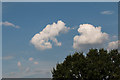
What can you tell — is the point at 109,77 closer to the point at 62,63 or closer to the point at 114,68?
the point at 114,68

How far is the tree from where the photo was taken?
54125mm

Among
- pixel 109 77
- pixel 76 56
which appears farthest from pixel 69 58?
pixel 109 77

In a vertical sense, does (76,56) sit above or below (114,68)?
above

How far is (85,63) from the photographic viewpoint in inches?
2188

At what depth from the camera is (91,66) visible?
5422 cm

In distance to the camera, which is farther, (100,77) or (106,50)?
(106,50)

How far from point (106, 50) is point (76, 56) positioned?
24.9 ft

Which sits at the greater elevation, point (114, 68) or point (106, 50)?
point (106, 50)

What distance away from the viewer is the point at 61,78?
187 ft

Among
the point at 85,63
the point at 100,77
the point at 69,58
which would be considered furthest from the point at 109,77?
the point at 69,58

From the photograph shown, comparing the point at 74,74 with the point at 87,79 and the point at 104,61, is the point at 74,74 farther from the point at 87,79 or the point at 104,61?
the point at 104,61

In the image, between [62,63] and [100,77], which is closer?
[100,77]

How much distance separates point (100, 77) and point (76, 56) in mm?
8084

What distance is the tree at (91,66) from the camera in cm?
5412
